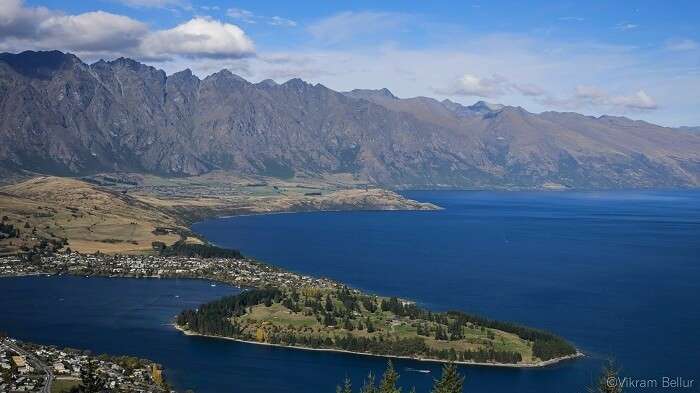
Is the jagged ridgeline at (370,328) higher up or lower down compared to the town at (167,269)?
higher up

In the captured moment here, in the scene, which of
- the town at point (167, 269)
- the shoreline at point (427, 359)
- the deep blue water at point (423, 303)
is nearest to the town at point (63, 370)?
the deep blue water at point (423, 303)

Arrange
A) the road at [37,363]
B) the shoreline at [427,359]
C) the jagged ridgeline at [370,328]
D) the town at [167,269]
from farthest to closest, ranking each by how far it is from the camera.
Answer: the town at [167,269]
the jagged ridgeline at [370,328]
the shoreline at [427,359]
the road at [37,363]

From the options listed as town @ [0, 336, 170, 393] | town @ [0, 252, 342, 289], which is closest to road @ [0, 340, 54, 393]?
town @ [0, 336, 170, 393]

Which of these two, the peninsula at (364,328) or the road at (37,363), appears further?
the peninsula at (364,328)

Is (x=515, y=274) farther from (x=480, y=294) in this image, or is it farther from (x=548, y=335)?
(x=548, y=335)

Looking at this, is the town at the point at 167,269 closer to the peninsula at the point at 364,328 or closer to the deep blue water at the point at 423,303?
the deep blue water at the point at 423,303

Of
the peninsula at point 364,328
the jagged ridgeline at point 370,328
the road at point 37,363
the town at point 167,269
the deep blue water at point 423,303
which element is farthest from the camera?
the town at point 167,269

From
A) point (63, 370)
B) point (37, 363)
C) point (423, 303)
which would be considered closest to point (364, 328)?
point (423, 303)

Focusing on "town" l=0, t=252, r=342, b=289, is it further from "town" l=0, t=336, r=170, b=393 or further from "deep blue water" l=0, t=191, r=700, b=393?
"town" l=0, t=336, r=170, b=393
